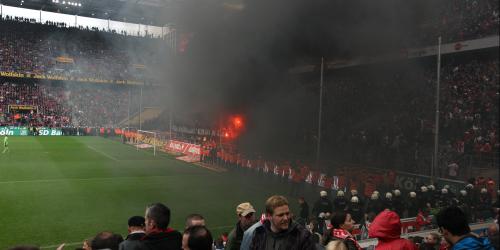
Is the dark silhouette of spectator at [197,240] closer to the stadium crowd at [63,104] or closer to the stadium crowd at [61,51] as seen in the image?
the stadium crowd at [61,51]

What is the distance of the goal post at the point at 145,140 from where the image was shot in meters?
19.2

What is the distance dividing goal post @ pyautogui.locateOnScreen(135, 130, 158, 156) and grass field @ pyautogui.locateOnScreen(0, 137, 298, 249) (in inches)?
167

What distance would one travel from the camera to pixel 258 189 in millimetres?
9742

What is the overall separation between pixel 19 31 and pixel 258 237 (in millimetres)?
35441

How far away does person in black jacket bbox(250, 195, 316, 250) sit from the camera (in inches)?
74.1

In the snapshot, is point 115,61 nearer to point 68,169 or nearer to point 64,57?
point 64,57

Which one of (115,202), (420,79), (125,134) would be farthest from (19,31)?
Answer: (420,79)

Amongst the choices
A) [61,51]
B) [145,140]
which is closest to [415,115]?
[145,140]

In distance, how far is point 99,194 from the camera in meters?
8.94

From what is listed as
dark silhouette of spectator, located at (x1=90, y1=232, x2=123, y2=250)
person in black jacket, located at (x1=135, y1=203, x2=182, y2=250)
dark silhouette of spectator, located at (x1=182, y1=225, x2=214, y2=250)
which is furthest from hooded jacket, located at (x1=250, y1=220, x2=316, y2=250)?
dark silhouette of spectator, located at (x1=90, y1=232, x2=123, y2=250)

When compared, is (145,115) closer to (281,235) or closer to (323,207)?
(323,207)

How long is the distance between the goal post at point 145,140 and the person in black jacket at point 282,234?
16887 millimetres

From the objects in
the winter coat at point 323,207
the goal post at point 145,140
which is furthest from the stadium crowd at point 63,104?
the winter coat at point 323,207

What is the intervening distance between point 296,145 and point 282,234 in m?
10.2
